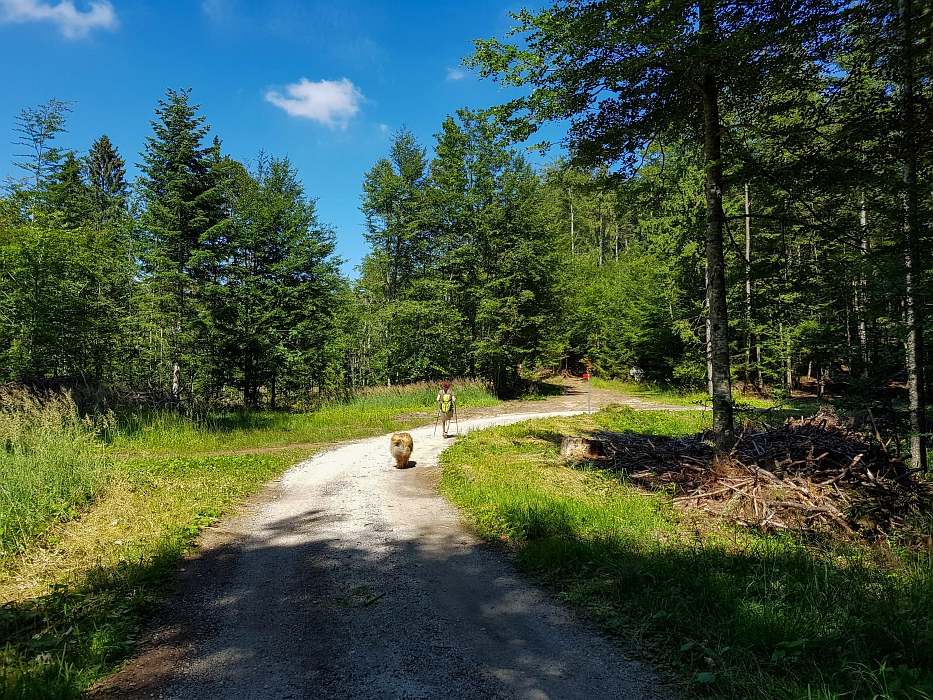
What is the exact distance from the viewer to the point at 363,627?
4.11 m

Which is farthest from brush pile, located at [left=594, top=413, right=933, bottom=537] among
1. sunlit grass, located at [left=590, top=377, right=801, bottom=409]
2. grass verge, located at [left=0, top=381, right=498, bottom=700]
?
sunlit grass, located at [left=590, top=377, right=801, bottom=409]

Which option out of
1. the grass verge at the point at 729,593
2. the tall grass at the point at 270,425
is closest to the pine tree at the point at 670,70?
the grass verge at the point at 729,593

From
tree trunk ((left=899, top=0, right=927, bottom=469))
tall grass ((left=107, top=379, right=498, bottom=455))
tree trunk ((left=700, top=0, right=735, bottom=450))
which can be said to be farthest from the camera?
tall grass ((left=107, top=379, right=498, bottom=455))

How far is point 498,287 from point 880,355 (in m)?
18.2

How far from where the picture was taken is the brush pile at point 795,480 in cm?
682

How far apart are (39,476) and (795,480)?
12.1 metres

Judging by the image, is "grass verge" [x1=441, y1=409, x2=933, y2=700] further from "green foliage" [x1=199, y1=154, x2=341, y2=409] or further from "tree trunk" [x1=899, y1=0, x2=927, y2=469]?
"green foliage" [x1=199, y1=154, x2=341, y2=409]

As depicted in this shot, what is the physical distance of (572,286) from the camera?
110 ft

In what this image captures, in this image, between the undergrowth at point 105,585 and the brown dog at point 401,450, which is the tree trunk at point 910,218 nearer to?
the brown dog at point 401,450

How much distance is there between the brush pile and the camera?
22.4ft

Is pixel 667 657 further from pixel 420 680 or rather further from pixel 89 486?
pixel 89 486

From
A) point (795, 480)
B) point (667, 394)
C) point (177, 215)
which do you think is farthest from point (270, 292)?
point (667, 394)

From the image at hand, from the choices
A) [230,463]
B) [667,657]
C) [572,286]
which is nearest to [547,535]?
[667,657]

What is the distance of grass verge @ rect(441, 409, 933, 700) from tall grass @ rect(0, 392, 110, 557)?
240 inches
